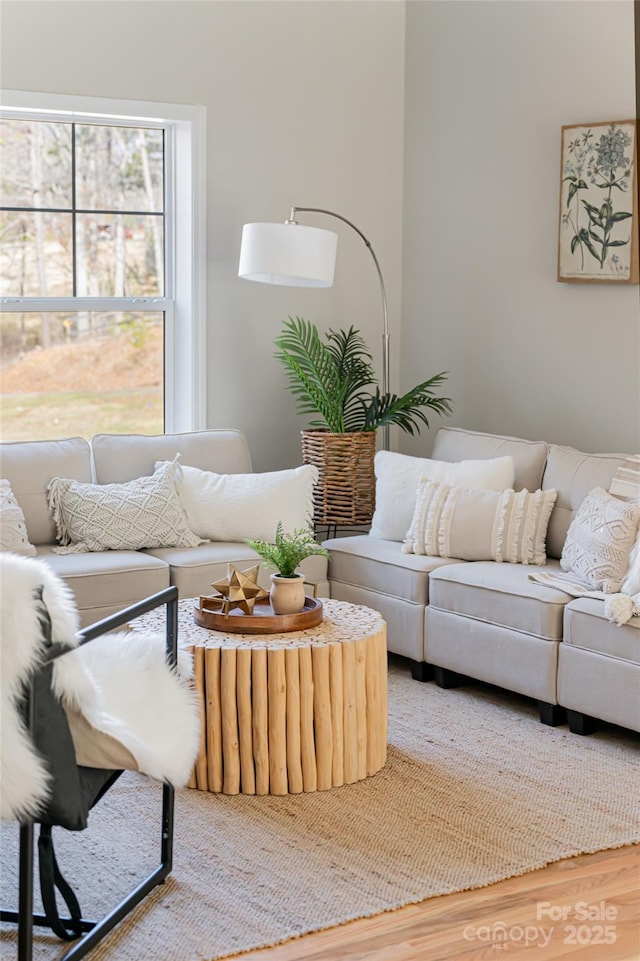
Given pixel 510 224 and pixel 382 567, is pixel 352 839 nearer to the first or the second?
pixel 382 567

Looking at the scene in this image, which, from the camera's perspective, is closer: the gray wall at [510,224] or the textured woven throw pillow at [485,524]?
the textured woven throw pillow at [485,524]

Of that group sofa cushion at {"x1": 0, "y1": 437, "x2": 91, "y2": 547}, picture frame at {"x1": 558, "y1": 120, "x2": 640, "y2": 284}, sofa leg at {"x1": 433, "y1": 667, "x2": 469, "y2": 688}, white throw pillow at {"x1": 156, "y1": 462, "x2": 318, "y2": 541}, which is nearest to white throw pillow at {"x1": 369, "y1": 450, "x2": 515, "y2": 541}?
white throw pillow at {"x1": 156, "y1": 462, "x2": 318, "y2": 541}

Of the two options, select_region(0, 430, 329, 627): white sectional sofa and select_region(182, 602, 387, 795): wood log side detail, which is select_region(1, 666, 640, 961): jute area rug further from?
select_region(0, 430, 329, 627): white sectional sofa

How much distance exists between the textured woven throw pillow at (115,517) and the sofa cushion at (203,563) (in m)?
0.07

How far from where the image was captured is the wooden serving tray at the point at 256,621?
3.29 m

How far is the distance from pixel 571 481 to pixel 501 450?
40 cm

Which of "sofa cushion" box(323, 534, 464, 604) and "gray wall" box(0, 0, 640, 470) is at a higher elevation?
"gray wall" box(0, 0, 640, 470)

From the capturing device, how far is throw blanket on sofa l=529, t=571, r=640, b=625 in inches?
135

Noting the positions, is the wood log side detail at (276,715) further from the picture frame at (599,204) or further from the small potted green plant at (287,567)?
the picture frame at (599,204)

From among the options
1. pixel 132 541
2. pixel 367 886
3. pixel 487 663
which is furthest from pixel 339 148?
pixel 367 886

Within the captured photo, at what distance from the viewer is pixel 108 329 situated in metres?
5.10

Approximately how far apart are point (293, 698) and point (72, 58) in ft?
9.93

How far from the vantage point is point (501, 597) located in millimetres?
3854

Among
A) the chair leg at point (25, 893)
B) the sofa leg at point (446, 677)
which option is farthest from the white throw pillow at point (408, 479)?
the chair leg at point (25, 893)
